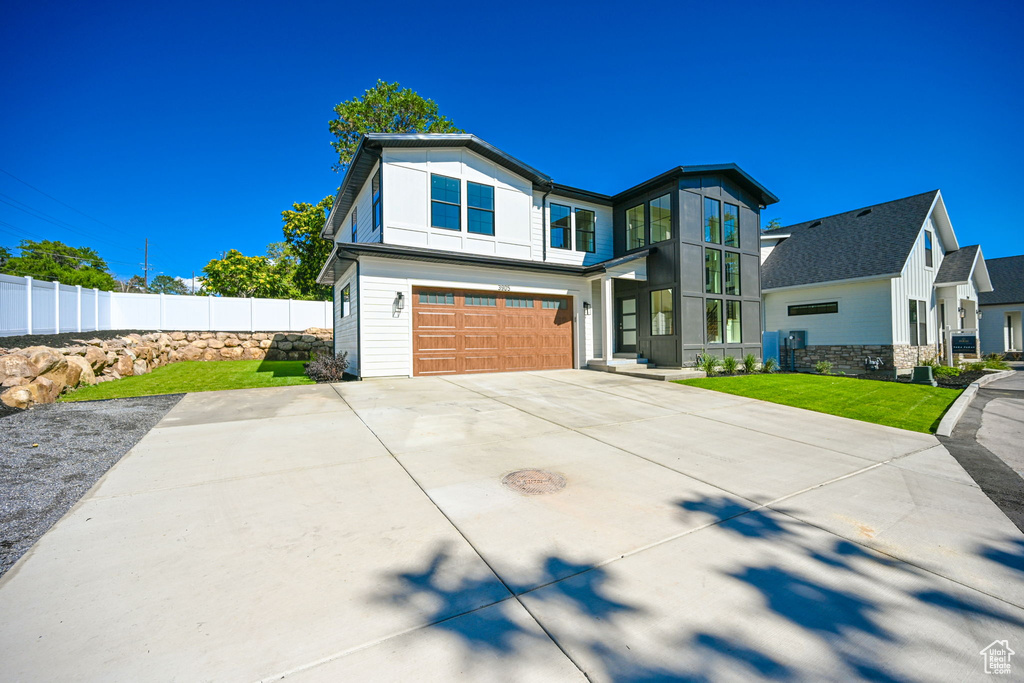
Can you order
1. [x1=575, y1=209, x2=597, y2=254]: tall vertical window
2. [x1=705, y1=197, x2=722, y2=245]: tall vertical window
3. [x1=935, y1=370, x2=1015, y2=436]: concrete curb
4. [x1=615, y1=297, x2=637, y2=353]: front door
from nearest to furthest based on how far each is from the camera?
[x1=935, y1=370, x2=1015, y2=436]: concrete curb → [x1=705, y1=197, x2=722, y2=245]: tall vertical window → [x1=615, y1=297, x2=637, y2=353]: front door → [x1=575, y1=209, x2=597, y2=254]: tall vertical window

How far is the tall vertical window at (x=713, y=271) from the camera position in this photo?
1399 cm

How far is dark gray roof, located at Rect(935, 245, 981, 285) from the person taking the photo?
58.6 ft

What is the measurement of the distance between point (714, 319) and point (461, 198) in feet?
31.2

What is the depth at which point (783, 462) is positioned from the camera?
4613 millimetres

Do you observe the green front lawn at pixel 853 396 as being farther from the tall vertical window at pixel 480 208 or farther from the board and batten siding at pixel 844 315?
the tall vertical window at pixel 480 208

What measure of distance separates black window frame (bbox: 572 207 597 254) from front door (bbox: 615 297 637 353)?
2.32 m

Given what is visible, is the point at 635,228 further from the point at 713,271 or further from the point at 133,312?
the point at 133,312

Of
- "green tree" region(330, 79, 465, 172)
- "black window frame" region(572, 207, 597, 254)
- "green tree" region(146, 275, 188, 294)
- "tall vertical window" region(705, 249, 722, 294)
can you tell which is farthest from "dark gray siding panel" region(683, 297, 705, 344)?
"green tree" region(146, 275, 188, 294)

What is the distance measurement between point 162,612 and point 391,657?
128 centimetres

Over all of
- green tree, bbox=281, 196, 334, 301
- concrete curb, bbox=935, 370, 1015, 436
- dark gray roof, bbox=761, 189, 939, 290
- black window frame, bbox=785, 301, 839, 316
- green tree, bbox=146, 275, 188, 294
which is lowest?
concrete curb, bbox=935, 370, 1015, 436

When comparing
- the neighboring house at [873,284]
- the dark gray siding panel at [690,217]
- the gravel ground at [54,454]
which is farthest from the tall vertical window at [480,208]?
the neighboring house at [873,284]

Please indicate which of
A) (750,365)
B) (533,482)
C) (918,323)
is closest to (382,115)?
(750,365)

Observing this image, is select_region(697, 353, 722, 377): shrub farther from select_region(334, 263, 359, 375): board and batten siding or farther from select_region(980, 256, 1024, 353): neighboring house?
select_region(980, 256, 1024, 353): neighboring house

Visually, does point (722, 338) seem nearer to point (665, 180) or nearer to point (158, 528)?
point (665, 180)
